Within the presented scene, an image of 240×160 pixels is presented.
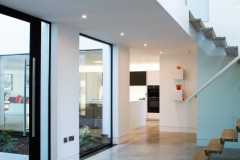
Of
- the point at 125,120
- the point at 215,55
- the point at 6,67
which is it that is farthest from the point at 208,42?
the point at 6,67

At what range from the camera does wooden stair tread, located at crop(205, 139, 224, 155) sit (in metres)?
3.72

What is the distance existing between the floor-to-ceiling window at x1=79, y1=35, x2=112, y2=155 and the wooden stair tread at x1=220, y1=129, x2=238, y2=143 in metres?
2.62

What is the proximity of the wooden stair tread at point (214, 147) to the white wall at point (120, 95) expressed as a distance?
2.67 meters

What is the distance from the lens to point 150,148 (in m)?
5.82

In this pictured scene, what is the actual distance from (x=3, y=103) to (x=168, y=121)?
5.82 meters

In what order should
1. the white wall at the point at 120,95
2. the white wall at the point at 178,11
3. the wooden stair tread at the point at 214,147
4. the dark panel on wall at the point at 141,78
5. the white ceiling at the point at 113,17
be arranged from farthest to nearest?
the dark panel on wall at the point at 141,78 → the white wall at the point at 120,95 → the wooden stair tread at the point at 214,147 → the white wall at the point at 178,11 → the white ceiling at the point at 113,17

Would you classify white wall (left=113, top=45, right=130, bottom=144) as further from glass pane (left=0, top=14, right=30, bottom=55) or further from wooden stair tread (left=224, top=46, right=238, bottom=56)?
glass pane (left=0, top=14, right=30, bottom=55)


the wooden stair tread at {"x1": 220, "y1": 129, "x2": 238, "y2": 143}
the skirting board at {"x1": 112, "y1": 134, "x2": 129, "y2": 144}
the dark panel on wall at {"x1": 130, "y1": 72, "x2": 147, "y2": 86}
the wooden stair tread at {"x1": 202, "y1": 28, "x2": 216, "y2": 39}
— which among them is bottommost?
the skirting board at {"x1": 112, "y1": 134, "x2": 129, "y2": 144}

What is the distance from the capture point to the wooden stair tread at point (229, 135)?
3.74 meters

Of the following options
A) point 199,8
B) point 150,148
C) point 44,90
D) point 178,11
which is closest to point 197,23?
point 199,8

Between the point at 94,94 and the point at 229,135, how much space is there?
9.27 feet

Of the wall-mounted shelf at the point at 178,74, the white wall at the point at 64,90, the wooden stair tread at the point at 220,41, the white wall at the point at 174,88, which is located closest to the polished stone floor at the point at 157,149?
the white wall at the point at 174,88

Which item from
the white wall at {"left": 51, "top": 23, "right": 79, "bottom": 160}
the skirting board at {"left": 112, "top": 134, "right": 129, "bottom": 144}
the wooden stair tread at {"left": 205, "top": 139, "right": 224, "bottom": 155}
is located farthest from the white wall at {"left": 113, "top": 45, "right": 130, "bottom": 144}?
the wooden stair tread at {"left": 205, "top": 139, "right": 224, "bottom": 155}

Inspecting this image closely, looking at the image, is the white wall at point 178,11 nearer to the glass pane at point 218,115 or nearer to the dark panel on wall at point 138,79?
the glass pane at point 218,115
